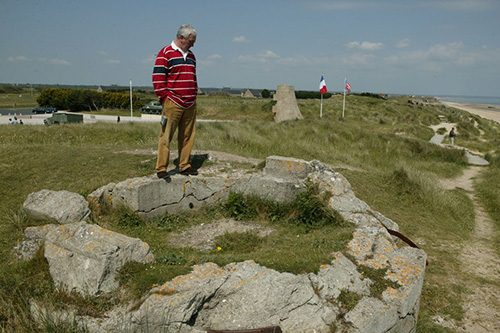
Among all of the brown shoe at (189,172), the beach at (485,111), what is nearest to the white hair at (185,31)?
the brown shoe at (189,172)

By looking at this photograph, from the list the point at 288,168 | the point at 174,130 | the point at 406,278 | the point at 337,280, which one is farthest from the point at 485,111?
the point at 337,280

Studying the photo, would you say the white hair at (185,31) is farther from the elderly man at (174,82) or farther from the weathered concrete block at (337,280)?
the weathered concrete block at (337,280)

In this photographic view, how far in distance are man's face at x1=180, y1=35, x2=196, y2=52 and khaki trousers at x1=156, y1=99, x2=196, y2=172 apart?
2.85ft

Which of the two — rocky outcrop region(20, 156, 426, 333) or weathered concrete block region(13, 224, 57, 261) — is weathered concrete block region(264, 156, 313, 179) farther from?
weathered concrete block region(13, 224, 57, 261)

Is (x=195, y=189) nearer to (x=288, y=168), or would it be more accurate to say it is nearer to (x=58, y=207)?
(x=288, y=168)

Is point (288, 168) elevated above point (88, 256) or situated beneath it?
elevated above

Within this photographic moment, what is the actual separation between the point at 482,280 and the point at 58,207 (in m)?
6.82

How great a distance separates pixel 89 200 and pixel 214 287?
128 inches

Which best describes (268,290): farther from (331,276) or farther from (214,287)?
(331,276)

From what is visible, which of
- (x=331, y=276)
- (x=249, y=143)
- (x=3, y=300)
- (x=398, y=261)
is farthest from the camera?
(x=249, y=143)

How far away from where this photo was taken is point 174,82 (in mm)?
6023

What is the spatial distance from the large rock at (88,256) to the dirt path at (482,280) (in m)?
4.50

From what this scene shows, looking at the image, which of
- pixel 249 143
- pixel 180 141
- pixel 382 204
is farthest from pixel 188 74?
pixel 249 143

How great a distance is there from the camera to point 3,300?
3498mm
